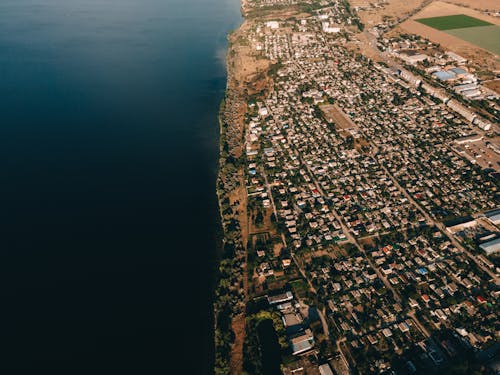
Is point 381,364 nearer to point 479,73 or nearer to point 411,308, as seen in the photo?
point 411,308

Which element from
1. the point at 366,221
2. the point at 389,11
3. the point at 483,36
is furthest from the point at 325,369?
the point at 389,11

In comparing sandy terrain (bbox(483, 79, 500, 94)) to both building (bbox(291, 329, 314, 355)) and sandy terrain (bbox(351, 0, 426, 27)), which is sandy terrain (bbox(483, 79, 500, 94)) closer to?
sandy terrain (bbox(351, 0, 426, 27))

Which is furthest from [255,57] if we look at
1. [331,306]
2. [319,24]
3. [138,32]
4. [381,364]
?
[381,364]

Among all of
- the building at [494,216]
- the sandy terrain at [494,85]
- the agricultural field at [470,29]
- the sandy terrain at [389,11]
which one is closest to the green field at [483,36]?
the agricultural field at [470,29]

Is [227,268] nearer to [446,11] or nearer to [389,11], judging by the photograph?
[389,11]

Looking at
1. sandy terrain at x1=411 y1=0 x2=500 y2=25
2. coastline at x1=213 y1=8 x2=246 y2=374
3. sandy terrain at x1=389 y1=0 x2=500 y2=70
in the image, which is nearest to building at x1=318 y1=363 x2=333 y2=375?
coastline at x1=213 y1=8 x2=246 y2=374
